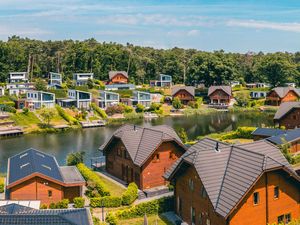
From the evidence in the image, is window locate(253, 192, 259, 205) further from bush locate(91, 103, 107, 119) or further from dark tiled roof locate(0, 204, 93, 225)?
bush locate(91, 103, 107, 119)

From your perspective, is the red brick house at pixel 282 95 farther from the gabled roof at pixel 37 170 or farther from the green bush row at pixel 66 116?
the gabled roof at pixel 37 170

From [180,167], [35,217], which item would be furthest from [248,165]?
[35,217]

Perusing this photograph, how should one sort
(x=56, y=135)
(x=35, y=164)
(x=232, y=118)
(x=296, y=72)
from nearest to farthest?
(x=35, y=164) → (x=56, y=135) → (x=232, y=118) → (x=296, y=72)

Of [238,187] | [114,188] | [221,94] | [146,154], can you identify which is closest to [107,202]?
[114,188]

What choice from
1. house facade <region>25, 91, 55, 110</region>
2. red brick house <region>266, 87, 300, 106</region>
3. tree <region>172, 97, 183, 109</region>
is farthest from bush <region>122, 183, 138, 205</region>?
red brick house <region>266, 87, 300, 106</region>

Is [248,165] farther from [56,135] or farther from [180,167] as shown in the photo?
[56,135]

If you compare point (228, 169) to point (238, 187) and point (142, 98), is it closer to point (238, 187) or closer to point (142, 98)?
point (238, 187)

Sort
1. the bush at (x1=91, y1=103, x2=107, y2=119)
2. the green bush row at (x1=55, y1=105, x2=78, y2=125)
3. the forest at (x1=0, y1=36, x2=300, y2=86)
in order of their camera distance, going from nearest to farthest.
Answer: the green bush row at (x1=55, y1=105, x2=78, y2=125)
the bush at (x1=91, y1=103, x2=107, y2=119)
the forest at (x1=0, y1=36, x2=300, y2=86)
